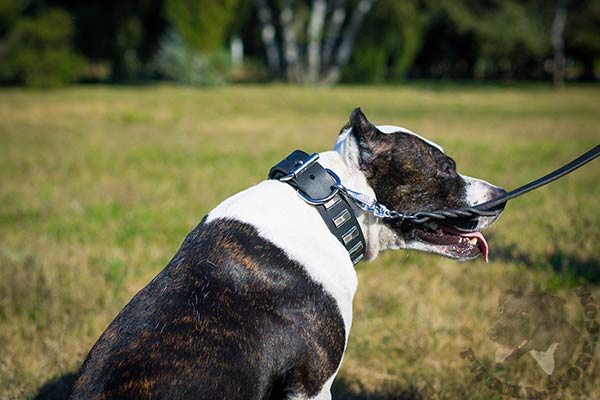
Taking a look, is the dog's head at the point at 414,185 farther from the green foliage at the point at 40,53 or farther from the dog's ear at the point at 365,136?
the green foliage at the point at 40,53

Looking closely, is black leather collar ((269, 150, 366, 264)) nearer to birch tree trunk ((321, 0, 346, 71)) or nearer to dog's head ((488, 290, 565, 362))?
dog's head ((488, 290, 565, 362))

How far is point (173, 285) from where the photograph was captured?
2.16 m

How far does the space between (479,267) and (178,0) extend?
25.9 m

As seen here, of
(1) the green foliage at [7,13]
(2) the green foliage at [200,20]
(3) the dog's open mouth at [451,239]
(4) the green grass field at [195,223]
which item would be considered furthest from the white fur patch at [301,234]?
(1) the green foliage at [7,13]

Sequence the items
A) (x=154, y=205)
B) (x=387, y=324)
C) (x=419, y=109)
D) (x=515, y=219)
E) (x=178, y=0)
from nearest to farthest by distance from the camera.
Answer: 1. (x=387, y=324)
2. (x=515, y=219)
3. (x=154, y=205)
4. (x=419, y=109)
5. (x=178, y=0)

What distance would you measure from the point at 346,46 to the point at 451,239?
34541 millimetres

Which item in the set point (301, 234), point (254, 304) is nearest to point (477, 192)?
point (301, 234)

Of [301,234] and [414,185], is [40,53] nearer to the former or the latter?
[414,185]

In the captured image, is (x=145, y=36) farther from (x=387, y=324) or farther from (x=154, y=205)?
(x=387, y=324)

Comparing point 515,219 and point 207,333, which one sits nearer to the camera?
point 207,333

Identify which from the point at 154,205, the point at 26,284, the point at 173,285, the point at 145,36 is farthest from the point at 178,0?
the point at 173,285

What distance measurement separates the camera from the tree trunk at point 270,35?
33375 millimetres

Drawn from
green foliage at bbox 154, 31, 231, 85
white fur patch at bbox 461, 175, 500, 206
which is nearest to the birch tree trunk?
green foliage at bbox 154, 31, 231, 85

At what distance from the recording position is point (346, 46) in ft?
118
